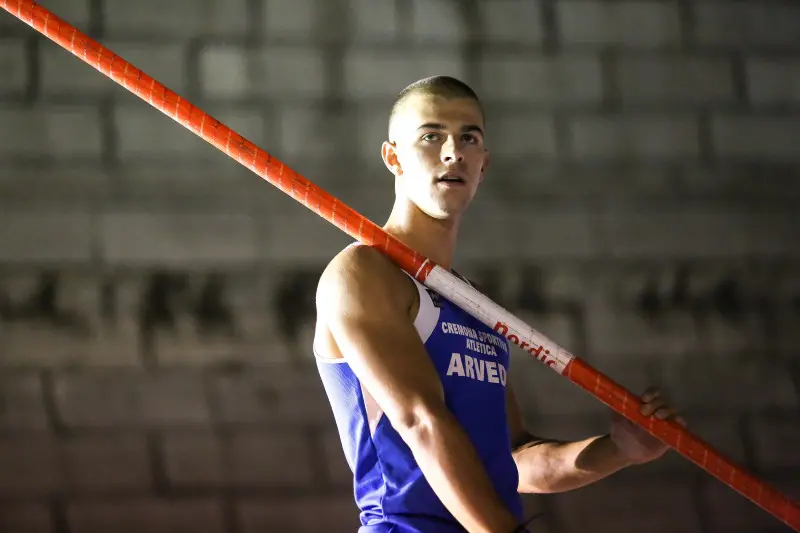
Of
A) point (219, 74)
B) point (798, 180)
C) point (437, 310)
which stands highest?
point (219, 74)

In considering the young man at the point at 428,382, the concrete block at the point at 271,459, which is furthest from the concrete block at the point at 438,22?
the concrete block at the point at 271,459

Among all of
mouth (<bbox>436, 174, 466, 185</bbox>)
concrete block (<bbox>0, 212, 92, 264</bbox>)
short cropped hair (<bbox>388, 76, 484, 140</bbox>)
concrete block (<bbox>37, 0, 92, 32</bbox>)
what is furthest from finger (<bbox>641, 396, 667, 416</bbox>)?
concrete block (<bbox>37, 0, 92, 32</bbox>)

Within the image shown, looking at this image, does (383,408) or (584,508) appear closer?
(383,408)

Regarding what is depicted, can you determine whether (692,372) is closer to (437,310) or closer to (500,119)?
(500,119)

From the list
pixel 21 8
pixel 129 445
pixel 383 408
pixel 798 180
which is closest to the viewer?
pixel 383 408

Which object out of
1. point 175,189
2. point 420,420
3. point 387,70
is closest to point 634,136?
point 387,70

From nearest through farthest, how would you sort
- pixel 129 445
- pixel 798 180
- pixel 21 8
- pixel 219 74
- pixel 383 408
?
pixel 383 408, pixel 21 8, pixel 129 445, pixel 219 74, pixel 798 180

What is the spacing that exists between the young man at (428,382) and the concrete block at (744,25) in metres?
1.24

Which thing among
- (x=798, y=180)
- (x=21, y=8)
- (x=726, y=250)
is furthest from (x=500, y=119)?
(x=21, y=8)

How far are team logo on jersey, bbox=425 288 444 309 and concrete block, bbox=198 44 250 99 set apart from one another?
1122 mm

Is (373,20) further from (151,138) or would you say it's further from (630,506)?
(630,506)

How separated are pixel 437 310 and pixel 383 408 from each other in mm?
242

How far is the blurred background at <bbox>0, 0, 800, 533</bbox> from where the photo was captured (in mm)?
2135

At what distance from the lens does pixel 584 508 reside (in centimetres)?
222
